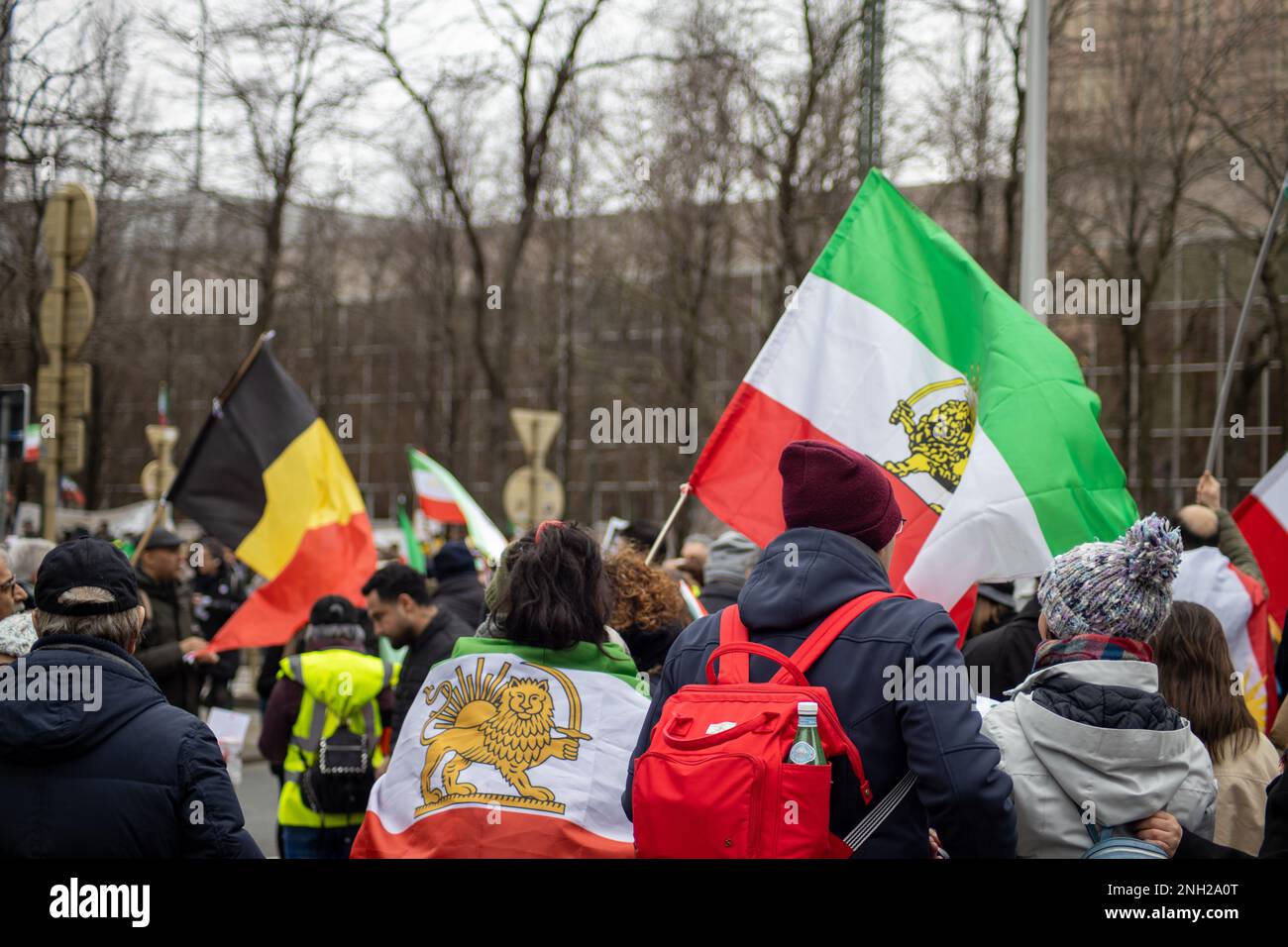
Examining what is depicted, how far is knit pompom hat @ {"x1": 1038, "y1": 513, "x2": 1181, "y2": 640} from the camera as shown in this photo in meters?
3.39

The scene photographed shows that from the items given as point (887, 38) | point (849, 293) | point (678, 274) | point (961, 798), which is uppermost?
point (887, 38)

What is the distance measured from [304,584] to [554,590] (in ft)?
13.7

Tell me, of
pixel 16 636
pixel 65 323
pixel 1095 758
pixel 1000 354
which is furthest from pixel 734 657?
pixel 65 323

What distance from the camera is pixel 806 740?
307 centimetres

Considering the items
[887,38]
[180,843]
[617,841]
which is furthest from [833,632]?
[887,38]

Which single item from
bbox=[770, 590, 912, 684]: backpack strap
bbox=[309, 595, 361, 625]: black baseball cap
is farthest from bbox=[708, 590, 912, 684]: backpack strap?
bbox=[309, 595, 361, 625]: black baseball cap

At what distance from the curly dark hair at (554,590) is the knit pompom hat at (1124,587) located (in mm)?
1292

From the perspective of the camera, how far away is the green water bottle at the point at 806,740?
3055mm

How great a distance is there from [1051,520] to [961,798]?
91.1 inches

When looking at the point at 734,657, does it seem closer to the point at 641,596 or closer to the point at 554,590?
the point at 554,590

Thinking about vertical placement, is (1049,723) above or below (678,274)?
below

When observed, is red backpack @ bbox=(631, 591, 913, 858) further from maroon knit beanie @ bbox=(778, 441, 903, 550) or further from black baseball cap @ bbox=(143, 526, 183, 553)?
black baseball cap @ bbox=(143, 526, 183, 553)
